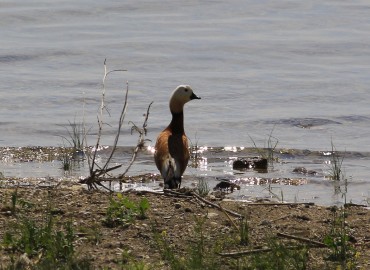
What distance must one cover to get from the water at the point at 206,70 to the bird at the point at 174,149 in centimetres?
59

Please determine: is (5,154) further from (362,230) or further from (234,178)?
(362,230)

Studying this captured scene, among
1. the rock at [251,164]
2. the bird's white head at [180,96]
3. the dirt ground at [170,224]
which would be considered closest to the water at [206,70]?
the rock at [251,164]

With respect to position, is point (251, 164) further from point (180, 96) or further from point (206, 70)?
point (206, 70)

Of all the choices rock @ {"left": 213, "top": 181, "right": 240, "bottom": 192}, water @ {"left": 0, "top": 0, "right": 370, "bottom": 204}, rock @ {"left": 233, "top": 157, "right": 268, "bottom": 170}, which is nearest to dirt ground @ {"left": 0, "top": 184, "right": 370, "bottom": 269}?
rock @ {"left": 213, "top": 181, "right": 240, "bottom": 192}

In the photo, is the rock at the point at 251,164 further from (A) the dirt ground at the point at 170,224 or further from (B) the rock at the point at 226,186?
Answer: (A) the dirt ground at the point at 170,224

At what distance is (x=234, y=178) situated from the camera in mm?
11430

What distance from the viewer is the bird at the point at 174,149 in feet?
33.8

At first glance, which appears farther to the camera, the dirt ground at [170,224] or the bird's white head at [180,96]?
the bird's white head at [180,96]

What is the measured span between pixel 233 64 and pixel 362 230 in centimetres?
925

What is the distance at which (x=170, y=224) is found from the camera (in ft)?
24.6

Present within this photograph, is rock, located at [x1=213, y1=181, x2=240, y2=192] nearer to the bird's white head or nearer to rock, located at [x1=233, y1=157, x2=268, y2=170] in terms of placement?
rock, located at [x1=233, y1=157, x2=268, y2=170]

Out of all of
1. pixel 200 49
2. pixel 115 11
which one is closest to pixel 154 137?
pixel 200 49

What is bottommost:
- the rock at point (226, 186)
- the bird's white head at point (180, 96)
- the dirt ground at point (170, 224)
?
the dirt ground at point (170, 224)

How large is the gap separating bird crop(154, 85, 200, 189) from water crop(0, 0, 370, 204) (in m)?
0.59
